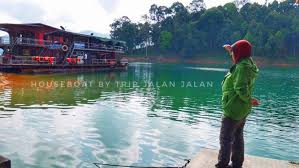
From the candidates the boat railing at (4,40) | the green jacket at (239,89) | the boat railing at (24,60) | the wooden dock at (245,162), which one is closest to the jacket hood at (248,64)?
the green jacket at (239,89)

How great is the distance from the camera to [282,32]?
10062 centimetres

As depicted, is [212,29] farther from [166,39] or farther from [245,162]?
[245,162]

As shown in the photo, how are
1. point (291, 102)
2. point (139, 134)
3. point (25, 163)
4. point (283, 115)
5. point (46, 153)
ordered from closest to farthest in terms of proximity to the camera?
point (25, 163)
point (46, 153)
point (139, 134)
point (283, 115)
point (291, 102)

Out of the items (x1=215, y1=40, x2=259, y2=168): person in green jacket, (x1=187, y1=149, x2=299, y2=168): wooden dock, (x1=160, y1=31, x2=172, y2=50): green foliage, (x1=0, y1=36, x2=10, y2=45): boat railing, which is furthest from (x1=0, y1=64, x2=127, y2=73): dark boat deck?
(x1=160, y1=31, x2=172, y2=50): green foliage

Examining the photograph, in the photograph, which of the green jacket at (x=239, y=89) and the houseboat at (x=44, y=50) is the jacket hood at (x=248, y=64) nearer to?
the green jacket at (x=239, y=89)

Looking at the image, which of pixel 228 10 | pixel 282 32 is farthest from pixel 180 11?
pixel 282 32

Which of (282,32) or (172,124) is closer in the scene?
(172,124)

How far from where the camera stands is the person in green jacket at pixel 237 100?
5.45 metres

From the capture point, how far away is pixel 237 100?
5.61 meters

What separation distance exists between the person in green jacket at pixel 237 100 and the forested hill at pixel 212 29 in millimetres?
101014

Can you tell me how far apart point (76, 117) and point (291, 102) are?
17710 mm

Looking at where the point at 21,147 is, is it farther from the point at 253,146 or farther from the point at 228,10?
the point at 228,10

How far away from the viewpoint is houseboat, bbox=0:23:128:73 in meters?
43.3

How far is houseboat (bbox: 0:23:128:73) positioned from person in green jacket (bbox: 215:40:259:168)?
39991 millimetres
